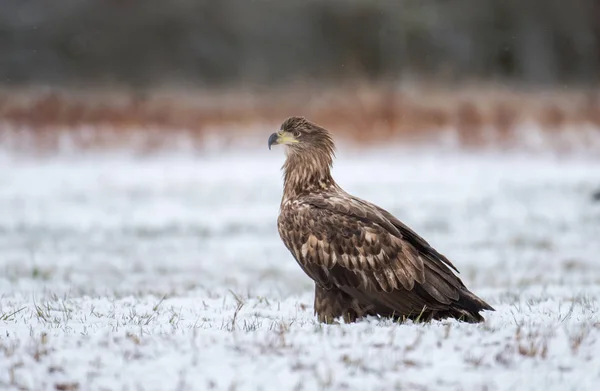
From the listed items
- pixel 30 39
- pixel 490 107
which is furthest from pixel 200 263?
pixel 30 39

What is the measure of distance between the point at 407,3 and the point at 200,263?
45.3 meters

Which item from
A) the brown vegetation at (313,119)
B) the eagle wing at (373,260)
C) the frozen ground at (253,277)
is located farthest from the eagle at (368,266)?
the brown vegetation at (313,119)

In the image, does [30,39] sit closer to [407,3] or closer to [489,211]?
[407,3]

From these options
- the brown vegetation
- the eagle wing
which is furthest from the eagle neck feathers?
the brown vegetation

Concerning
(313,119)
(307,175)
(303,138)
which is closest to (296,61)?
(313,119)

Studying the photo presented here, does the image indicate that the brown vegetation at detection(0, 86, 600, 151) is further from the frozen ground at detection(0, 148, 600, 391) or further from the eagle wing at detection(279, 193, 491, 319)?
the eagle wing at detection(279, 193, 491, 319)

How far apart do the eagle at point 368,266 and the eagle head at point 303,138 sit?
0.70 meters

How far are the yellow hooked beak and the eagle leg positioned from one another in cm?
142

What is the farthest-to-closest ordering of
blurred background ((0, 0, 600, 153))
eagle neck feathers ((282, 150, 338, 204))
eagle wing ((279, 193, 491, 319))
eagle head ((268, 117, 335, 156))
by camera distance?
blurred background ((0, 0, 600, 153))
eagle head ((268, 117, 335, 156))
eagle neck feathers ((282, 150, 338, 204))
eagle wing ((279, 193, 491, 319))

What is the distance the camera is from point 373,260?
20.2 ft

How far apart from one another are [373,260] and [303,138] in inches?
58.4

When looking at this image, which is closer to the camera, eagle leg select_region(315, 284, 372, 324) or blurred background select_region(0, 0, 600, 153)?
eagle leg select_region(315, 284, 372, 324)

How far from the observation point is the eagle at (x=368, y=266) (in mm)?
6062

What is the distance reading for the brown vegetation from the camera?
73.1 feet
